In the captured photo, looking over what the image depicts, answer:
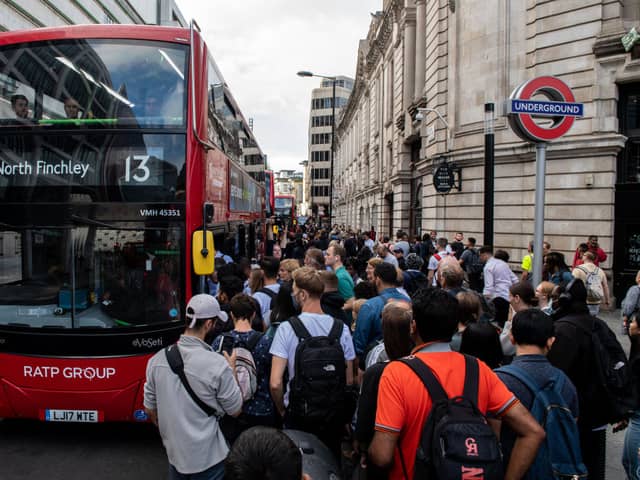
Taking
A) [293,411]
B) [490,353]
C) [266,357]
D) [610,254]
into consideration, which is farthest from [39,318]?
[610,254]

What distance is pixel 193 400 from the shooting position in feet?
10.2

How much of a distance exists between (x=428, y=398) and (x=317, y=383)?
1.28m

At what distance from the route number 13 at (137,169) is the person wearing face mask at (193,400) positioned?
2480 mm

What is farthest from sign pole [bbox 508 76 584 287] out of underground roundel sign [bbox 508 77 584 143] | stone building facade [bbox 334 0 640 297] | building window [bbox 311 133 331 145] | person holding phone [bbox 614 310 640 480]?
building window [bbox 311 133 331 145]

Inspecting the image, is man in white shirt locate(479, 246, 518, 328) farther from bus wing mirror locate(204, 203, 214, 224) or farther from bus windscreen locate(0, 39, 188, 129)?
bus windscreen locate(0, 39, 188, 129)

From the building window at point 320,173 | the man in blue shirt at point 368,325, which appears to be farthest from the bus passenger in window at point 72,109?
the building window at point 320,173

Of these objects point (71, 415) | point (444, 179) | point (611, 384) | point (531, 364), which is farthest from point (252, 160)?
point (531, 364)

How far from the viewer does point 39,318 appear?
16.9 feet

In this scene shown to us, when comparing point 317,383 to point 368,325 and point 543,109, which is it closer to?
point 368,325

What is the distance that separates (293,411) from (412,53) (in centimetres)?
2638

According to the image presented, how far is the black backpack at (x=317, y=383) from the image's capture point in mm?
3479

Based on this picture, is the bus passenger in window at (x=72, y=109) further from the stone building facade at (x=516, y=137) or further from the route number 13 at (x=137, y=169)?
the stone building facade at (x=516, y=137)

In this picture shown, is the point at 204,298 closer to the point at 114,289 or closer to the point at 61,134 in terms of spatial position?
the point at 114,289

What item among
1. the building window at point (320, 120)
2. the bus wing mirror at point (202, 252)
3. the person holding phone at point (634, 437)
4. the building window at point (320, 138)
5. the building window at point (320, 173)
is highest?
the building window at point (320, 120)
